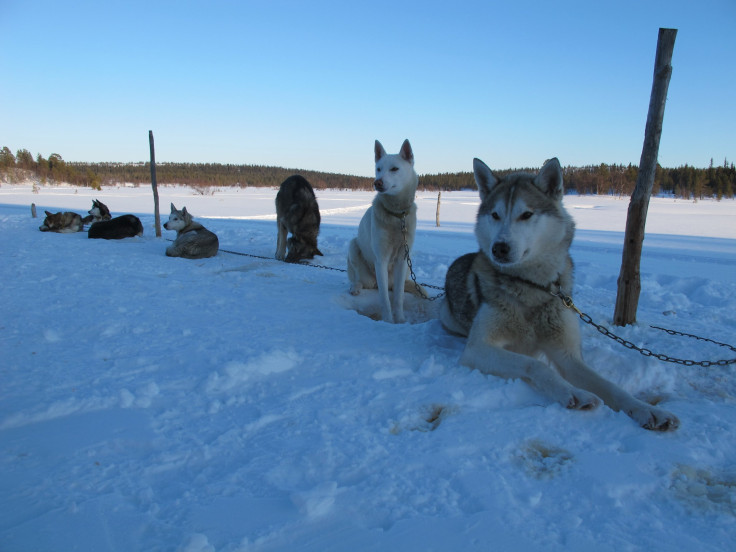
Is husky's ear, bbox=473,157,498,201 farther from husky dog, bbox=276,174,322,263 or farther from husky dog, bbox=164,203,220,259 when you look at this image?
husky dog, bbox=164,203,220,259

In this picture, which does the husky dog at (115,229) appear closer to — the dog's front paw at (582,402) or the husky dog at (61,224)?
the husky dog at (61,224)

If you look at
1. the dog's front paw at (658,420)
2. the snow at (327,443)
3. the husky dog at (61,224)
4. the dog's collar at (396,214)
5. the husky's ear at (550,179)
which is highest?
the husky's ear at (550,179)

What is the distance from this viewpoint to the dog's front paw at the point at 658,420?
6.93 feet

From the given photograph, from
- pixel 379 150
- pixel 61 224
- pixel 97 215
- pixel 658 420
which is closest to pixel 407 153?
pixel 379 150

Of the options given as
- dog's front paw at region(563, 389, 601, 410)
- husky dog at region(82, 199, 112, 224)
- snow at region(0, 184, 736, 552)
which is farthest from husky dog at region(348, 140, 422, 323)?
husky dog at region(82, 199, 112, 224)

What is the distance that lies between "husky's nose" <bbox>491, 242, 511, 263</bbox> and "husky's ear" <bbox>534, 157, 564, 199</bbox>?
22.0 inches

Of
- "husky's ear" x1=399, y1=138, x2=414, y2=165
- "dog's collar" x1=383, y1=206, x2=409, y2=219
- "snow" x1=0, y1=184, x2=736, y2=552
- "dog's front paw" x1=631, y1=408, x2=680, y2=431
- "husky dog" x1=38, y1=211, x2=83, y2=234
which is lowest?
"snow" x1=0, y1=184, x2=736, y2=552

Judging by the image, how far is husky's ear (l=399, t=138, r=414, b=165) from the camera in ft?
17.1

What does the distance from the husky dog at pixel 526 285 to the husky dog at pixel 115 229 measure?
10.2 metres

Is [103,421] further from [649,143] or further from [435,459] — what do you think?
[649,143]

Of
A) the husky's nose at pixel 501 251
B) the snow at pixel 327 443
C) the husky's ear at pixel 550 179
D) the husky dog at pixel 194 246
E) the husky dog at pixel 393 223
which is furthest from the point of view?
the husky dog at pixel 194 246

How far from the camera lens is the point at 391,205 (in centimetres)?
495

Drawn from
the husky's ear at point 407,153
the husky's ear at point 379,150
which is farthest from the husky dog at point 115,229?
the husky's ear at point 407,153

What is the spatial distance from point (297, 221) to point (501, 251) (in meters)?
6.56
